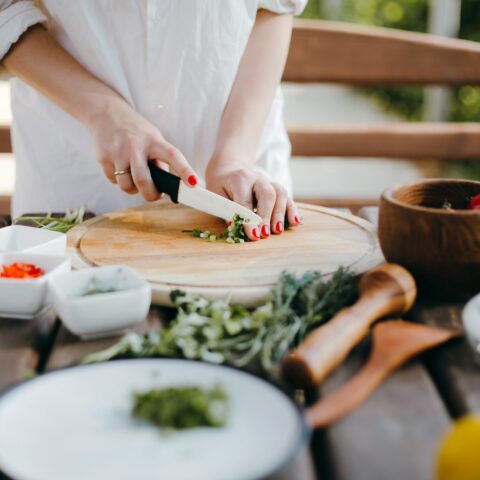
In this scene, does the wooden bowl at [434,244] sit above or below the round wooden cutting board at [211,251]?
above

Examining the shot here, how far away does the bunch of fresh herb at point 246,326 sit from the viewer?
125 cm

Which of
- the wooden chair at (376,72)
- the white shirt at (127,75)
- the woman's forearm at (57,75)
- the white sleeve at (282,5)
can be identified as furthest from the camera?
the wooden chair at (376,72)

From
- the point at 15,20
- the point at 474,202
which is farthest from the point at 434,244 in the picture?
the point at 15,20

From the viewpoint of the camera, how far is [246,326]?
1341mm

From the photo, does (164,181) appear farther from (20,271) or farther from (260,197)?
(20,271)

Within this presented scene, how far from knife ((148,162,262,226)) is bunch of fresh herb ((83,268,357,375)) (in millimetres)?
380

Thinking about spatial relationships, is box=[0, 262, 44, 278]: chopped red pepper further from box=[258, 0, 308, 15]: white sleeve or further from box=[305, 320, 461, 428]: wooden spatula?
box=[258, 0, 308, 15]: white sleeve

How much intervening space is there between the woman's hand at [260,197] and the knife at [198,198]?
0.11ft

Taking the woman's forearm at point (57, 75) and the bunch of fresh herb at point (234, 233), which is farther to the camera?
the woman's forearm at point (57, 75)

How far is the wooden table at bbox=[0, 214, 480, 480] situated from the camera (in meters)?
1.00

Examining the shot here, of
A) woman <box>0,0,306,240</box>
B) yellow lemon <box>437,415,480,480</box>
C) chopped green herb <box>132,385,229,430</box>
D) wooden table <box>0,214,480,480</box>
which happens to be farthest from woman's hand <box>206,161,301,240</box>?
Answer: yellow lemon <box>437,415,480,480</box>

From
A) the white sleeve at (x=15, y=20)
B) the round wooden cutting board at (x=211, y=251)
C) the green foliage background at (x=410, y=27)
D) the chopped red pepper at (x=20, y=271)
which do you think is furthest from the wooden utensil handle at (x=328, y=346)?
the green foliage background at (x=410, y=27)

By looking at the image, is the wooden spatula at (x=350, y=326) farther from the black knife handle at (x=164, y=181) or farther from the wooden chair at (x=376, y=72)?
the wooden chair at (x=376, y=72)

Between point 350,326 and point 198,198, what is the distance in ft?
2.41
